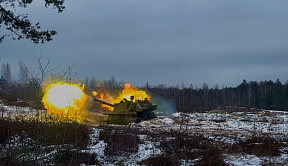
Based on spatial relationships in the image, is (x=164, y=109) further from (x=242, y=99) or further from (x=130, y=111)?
(x=242, y=99)

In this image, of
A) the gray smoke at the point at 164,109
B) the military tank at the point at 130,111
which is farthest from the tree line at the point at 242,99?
the military tank at the point at 130,111

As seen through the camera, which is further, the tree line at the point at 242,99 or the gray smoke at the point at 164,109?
the tree line at the point at 242,99

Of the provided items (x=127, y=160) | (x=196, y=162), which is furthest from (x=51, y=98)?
(x=196, y=162)

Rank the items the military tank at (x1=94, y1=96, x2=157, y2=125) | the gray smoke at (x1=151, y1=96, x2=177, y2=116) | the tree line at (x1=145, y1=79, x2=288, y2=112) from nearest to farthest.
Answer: the military tank at (x1=94, y1=96, x2=157, y2=125)
the gray smoke at (x1=151, y1=96, x2=177, y2=116)
the tree line at (x1=145, y1=79, x2=288, y2=112)

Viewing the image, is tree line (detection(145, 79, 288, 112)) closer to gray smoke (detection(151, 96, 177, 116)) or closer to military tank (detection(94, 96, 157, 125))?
gray smoke (detection(151, 96, 177, 116))

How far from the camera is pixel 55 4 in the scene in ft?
30.0

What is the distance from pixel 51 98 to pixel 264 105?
5680 centimetres

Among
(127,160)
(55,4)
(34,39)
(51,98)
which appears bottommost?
(127,160)

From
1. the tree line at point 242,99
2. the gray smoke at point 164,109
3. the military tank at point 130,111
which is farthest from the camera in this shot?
the tree line at point 242,99

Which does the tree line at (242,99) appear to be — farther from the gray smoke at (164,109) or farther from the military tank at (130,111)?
the military tank at (130,111)

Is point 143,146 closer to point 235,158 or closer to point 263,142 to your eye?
point 235,158

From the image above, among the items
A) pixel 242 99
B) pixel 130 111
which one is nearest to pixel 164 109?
pixel 130 111

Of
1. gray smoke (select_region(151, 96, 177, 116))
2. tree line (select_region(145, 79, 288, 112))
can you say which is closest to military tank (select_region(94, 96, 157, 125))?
gray smoke (select_region(151, 96, 177, 116))

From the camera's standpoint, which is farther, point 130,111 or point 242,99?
point 242,99
